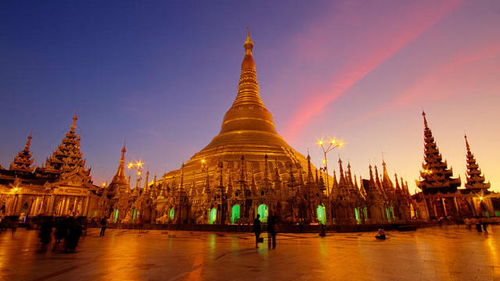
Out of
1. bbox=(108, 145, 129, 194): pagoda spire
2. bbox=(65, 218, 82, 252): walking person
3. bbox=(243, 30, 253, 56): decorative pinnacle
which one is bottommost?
bbox=(65, 218, 82, 252): walking person

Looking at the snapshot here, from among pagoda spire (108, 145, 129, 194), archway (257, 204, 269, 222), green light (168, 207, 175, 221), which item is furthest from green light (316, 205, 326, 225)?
pagoda spire (108, 145, 129, 194)

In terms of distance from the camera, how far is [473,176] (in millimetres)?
60594

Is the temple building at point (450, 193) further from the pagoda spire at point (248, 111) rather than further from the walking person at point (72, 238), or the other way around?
the walking person at point (72, 238)

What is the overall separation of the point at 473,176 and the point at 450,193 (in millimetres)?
8281

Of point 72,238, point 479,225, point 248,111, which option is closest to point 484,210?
point 479,225

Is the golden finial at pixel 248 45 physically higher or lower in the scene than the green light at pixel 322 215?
higher

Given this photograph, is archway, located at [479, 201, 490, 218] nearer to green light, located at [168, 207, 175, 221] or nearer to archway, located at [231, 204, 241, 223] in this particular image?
archway, located at [231, 204, 241, 223]

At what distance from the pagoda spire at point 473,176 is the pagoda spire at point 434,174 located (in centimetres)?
356

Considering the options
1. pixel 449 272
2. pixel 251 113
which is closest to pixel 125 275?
pixel 449 272

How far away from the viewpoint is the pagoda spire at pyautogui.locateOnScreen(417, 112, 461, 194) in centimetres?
5894

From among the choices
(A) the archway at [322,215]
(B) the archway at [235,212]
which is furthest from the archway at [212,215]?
(A) the archway at [322,215]

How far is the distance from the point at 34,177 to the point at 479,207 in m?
89.5

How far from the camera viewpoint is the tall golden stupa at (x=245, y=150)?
130 feet

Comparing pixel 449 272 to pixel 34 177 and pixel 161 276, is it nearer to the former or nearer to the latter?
pixel 161 276
